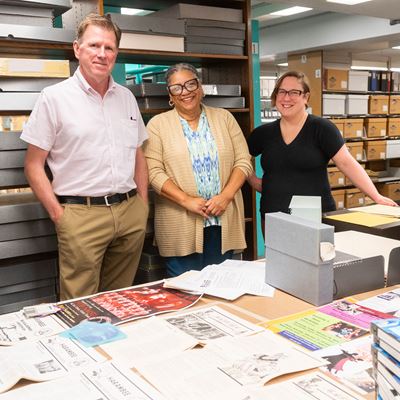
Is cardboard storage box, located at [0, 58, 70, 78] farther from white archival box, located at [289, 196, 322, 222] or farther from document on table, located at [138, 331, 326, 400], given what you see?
document on table, located at [138, 331, 326, 400]

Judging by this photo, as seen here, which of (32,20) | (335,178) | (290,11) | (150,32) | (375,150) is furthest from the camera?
(375,150)

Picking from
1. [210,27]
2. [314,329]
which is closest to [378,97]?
[210,27]

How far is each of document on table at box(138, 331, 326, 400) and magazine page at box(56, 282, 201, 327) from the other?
285mm

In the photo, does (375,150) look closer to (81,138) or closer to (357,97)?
(357,97)

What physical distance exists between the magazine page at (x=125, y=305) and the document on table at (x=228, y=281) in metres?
0.05

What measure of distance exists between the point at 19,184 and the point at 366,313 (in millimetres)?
1660

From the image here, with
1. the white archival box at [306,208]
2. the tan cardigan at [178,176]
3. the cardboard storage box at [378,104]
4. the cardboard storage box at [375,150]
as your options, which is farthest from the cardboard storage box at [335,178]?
the white archival box at [306,208]

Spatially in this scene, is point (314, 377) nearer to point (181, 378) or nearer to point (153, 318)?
point (181, 378)

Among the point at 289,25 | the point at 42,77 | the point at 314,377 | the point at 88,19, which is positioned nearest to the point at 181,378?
the point at 314,377

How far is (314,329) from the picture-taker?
1.26 metres

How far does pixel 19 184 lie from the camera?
232 centimetres

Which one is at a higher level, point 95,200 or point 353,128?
point 353,128

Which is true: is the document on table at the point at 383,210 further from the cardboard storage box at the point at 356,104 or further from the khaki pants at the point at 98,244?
the cardboard storage box at the point at 356,104

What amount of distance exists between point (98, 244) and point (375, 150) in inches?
219
